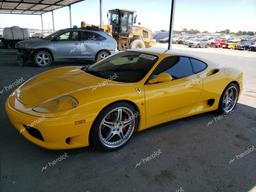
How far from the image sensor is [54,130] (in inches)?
102

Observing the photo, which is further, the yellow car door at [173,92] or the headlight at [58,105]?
the yellow car door at [173,92]

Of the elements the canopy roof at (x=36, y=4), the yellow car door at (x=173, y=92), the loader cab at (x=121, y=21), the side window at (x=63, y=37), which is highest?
the canopy roof at (x=36, y=4)

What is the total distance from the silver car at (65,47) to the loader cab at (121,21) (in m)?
6.28

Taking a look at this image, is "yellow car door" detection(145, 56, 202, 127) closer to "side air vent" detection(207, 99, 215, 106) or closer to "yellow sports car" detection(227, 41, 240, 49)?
"side air vent" detection(207, 99, 215, 106)

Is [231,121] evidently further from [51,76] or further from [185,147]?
[51,76]

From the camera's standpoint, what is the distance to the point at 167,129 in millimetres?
3838

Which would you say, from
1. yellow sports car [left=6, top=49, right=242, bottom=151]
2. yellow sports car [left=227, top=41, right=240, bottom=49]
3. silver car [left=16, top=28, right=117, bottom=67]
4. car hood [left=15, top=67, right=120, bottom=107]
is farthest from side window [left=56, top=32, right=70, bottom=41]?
yellow sports car [left=227, top=41, right=240, bottom=49]

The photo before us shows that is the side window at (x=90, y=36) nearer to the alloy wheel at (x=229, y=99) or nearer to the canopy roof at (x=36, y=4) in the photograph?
the alloy wheel at (x=229, y=99)

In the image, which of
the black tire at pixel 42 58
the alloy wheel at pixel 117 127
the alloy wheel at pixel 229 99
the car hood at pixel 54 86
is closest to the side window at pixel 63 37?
the black tire at pixel 42 58

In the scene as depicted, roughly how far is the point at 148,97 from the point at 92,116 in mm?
845

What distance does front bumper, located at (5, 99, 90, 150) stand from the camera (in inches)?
102

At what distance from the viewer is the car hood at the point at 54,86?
9.66 ft

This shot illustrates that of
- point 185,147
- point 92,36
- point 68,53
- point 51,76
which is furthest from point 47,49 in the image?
point 185,147

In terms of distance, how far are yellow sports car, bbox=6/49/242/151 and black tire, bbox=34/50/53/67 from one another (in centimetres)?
548
